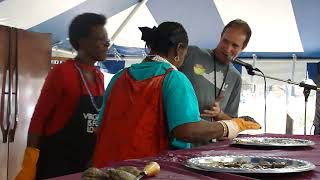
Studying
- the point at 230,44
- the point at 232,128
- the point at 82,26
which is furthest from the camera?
the point at 230,44

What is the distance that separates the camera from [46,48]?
11.0ft

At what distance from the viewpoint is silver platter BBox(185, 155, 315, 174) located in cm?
90

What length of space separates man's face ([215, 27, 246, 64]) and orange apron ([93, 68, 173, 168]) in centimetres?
100

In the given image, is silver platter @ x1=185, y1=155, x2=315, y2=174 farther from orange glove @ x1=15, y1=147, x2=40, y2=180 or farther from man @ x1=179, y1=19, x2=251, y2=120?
man @ x1=179, y1=19, x2=251, y2=120

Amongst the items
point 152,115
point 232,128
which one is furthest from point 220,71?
point 152,115

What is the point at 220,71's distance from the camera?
2305mm

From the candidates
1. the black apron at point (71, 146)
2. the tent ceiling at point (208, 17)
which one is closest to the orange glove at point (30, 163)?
the black apron at point (71, 146)

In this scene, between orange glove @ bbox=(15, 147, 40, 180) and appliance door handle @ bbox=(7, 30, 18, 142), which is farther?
appliance door handle @ bbox=(7, 30, 18, 142)

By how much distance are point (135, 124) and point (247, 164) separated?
41cm

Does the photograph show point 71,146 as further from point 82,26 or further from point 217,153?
point 217,153

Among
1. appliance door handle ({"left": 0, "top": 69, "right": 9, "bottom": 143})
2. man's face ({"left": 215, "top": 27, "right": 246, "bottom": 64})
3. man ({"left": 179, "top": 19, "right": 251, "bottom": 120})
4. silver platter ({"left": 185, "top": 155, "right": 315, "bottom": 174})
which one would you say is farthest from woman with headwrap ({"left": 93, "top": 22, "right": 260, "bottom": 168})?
appliance door handle ({"left": 0, "top": 69, "right": 9, "bottom": 143})

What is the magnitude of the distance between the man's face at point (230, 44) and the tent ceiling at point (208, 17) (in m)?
1.72

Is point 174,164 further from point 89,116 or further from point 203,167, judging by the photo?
point 89,116

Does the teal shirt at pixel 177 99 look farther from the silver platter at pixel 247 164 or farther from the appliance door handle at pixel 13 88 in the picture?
the appliance door handle at pixel 13 88
